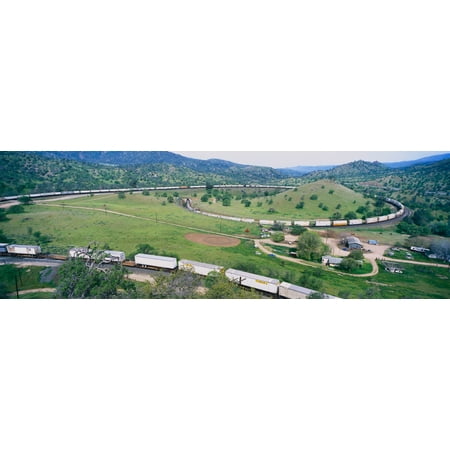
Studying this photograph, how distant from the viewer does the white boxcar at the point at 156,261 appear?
10.4 m

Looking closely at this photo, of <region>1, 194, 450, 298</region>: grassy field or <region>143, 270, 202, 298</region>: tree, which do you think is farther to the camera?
<region>1, 194, 450, 298</region>: grassy field

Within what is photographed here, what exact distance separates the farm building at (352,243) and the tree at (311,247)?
4.24 ft

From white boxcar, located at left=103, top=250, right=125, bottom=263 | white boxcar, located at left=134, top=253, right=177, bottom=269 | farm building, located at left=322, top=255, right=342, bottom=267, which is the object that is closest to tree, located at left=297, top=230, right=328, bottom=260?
farm building, located at left=322, top=255, right=342, bottom=267

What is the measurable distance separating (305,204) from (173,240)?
287 inches

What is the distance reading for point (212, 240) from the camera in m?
11.7

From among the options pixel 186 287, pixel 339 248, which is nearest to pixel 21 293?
pixel 186 287

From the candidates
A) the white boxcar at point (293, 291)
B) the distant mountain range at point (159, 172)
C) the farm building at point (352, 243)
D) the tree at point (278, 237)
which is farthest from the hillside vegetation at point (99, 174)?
the white boxcar at point (293, 291)

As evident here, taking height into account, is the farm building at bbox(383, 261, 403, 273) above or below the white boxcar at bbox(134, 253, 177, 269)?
below

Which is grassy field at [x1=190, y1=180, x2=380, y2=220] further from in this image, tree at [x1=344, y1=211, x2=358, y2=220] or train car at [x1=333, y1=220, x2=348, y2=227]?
train car at [x1=333, y1=220, x2=348, y2=227]

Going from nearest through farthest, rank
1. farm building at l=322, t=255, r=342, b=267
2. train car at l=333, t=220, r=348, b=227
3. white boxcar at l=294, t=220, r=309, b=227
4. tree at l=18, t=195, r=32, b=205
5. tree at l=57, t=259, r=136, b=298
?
tree at l=57, t=259, r=136, b=298, farm building at l=322, t=255, r=342, b=267, train car at l=333, t=220, r=348, b=227, white boxcar at l=294, t=220, r=309, b=227, tree at l=18, t=195, r=32, b=205

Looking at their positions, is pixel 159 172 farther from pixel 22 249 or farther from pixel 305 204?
Result: pixel 305 204

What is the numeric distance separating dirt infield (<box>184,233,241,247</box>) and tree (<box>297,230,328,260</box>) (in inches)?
114

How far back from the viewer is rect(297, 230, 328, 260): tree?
10.4 metres

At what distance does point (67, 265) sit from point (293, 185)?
40.9 ft
